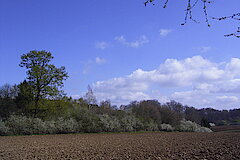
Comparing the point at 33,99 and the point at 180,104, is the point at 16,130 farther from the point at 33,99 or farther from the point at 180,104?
the point at 180,104

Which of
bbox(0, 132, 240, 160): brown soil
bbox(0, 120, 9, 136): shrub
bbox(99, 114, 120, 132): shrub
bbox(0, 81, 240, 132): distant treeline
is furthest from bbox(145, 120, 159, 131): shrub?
bbox(0, 120, 9, 136): shrub

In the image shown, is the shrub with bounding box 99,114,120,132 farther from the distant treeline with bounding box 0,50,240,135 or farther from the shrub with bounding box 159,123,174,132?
the shrub with bounding box 159,123,174,132

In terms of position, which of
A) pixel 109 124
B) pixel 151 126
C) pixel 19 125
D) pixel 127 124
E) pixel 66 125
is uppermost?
pixel 19 125

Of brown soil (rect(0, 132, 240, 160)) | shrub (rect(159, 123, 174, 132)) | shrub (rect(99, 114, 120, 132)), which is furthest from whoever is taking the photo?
shrub (rect(159, 123, 174, 132))

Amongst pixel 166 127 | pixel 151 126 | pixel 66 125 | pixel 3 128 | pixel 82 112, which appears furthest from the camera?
pixel 166 127

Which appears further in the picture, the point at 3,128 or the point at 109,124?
the point at 109,124

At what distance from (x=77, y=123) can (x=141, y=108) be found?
14758mm

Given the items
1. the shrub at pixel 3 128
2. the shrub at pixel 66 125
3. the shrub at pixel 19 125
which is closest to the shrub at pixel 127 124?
the shrub at pixel 66 125

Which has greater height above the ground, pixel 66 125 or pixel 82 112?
pixel 82 112

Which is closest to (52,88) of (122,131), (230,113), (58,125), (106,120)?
(58,125)

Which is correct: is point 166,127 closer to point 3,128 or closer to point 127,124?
point 127,124

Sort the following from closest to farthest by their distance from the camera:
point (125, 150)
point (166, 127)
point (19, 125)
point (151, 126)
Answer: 1. point (125, 150)
2. point (19, 125)
3. point (151, 126)
4. point (166, 127)

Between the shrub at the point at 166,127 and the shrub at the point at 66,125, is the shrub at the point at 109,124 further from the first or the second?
the shrub at the point at 166,127

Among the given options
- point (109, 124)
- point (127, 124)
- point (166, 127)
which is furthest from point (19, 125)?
point (166, 127)
